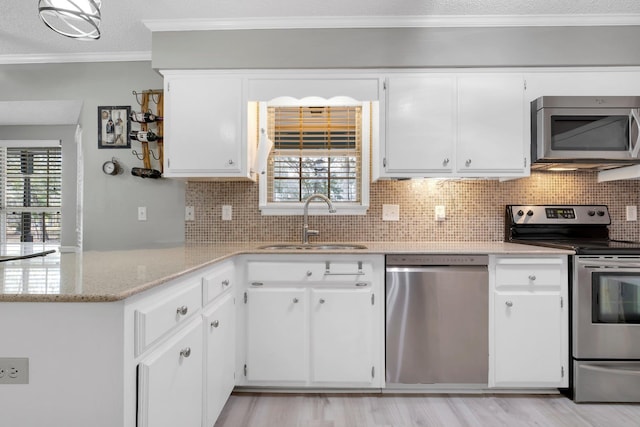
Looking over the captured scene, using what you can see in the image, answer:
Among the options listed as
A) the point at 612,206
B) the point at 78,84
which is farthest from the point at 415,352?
the point at 78,84

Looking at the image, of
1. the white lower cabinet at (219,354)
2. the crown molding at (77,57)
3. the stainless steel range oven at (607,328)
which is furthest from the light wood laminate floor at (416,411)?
the crown molding at (77,57)

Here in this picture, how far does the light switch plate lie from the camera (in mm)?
2762

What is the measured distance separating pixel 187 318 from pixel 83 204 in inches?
77.5

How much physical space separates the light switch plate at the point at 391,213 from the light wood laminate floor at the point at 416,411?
47.8 inches

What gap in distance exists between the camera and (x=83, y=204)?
9.23 feet

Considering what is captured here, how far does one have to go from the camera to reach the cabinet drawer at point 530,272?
2.16 metres

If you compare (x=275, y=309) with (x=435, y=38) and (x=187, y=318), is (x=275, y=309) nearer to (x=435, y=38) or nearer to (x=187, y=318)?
(x=187, y=318)

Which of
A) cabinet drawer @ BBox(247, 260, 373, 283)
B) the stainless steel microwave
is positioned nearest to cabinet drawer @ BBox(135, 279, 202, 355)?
cabinet drawer @ BBox(247, 260, 373, 283)

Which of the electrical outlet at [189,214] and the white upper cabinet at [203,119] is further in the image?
the electrical outlet at [189,214]

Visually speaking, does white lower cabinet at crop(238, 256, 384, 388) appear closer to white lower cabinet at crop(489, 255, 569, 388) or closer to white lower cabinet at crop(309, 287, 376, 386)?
white lower cabinet at crop(309, 287, 376, 386)

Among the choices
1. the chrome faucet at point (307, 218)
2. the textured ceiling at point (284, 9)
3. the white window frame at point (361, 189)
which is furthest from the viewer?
the white window frame at point (361, 189)

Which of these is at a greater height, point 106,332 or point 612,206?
point 612,206

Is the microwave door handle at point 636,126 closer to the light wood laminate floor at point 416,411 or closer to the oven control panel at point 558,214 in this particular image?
the oven control panel at point 558,214

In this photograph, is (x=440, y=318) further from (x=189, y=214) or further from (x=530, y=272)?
(x=189, y=214)
